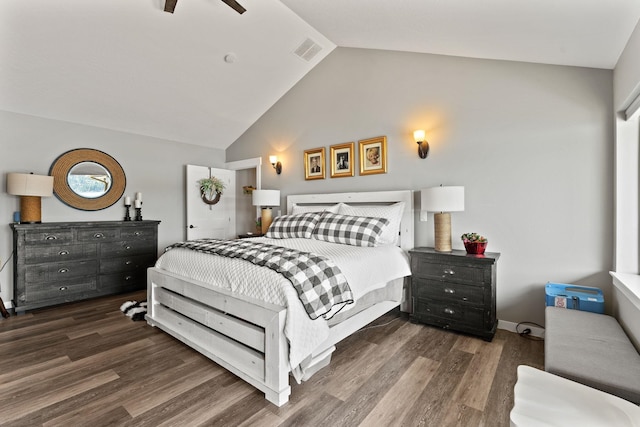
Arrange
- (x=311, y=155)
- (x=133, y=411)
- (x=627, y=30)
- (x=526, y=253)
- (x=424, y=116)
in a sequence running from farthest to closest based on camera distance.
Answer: (x=311, y=155), (x=424, y=116), (x=526, y=253), (x=627, y=30), (x=133, y=411)

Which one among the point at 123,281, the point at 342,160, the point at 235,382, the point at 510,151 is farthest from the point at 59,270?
the point at 510,151

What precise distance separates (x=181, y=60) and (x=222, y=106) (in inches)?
41.5

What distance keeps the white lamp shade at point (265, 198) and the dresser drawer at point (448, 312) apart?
252 cm

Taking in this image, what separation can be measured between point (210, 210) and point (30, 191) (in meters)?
2.39

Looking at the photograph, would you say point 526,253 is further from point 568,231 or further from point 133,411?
point 133,411

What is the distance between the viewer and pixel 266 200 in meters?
4.48

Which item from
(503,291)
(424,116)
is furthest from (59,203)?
(503,291)

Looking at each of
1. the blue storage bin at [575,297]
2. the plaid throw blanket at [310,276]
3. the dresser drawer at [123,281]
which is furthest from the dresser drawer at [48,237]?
the blue storage bin at [575,297]

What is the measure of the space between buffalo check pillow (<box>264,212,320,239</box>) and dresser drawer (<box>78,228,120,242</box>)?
2084 mm

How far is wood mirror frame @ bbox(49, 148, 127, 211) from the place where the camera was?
12.4 feet

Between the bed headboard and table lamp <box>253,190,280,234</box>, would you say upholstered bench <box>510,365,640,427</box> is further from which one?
table lamp <box>253,190,280,234</box>

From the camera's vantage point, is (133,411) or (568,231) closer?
(133,411)

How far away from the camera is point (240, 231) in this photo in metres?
5.75

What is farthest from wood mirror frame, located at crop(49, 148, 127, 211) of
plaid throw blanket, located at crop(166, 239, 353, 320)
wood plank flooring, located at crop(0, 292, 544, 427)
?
plaid throw blanket, located at crop(166, 239, 353, 320)
